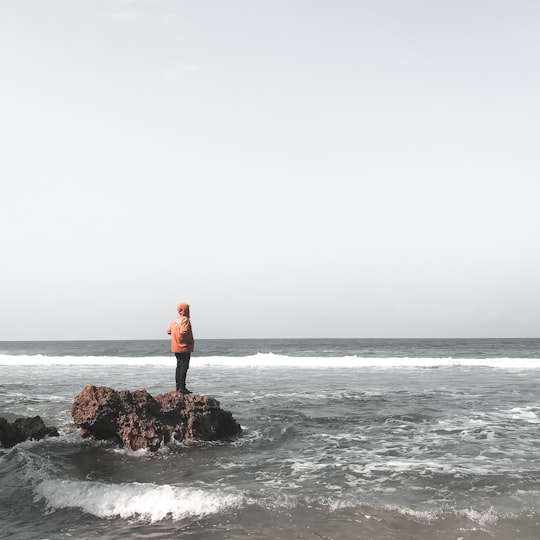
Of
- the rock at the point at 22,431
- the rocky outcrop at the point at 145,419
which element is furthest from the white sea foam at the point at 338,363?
the rock at the point at 22,431

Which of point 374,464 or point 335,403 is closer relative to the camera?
point 374,464

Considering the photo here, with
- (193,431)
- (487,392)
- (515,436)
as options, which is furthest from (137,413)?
(487,392)

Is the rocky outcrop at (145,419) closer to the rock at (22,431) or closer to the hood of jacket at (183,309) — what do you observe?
the rock at (22,431)

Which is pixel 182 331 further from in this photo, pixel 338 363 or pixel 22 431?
pixel 338 363

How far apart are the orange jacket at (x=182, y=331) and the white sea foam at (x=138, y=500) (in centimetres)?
480

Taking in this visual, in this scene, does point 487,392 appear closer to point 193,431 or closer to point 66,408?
point 193,431

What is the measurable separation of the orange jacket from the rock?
310 centimetres

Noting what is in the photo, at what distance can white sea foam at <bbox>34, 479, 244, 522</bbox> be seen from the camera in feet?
19.3

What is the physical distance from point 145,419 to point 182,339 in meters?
2.25

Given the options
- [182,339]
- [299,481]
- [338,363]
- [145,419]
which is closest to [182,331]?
[182,339]

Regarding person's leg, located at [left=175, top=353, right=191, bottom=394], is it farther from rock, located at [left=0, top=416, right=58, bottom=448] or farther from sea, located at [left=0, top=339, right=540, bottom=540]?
rock, located at [left=0, top=416, right=58, bottom=448]

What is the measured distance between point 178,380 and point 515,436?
7452 millimetres

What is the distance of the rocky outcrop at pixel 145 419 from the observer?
9500 mm

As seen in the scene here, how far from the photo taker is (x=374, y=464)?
313 inches
